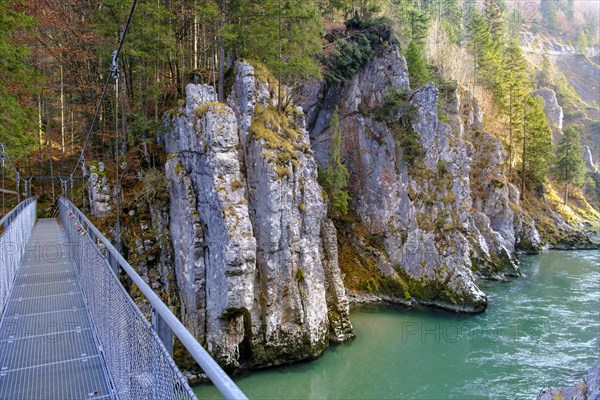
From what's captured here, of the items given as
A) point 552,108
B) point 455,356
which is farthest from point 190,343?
point 552,108

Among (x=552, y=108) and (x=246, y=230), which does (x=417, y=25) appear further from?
(x=552, y=108)

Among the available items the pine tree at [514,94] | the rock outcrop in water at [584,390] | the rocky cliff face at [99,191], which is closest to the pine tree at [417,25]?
the pine tree at [514,94]

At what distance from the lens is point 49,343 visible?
466cm

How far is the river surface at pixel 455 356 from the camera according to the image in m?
11.4

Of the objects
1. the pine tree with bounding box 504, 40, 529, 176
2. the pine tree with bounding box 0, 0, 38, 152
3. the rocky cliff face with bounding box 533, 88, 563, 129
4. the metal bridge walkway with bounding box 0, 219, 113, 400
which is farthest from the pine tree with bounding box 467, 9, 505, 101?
the metal bridge walkway with bounding box 0, 219, 113, 400

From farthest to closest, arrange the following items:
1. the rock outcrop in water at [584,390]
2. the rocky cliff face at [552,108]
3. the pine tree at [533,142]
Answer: the rocky cliff face at [552,108], the pine tree at [533,142], the rock outcrop in water at [584,390]

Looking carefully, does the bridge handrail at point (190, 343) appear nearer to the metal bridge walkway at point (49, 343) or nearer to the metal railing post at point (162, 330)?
the metal railing post at point (162, 330)

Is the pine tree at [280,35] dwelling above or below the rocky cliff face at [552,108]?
below

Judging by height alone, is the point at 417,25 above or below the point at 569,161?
above

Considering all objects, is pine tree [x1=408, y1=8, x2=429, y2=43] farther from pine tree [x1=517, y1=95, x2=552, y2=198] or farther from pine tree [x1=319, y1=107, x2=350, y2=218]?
pine tree [x1=319, y1=107, x2=350, y2=218]

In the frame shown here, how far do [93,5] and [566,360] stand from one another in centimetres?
2157

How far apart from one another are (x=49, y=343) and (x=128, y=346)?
7.31ft

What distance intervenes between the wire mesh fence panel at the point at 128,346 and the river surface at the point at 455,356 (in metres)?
7.39

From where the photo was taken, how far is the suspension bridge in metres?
2.29
